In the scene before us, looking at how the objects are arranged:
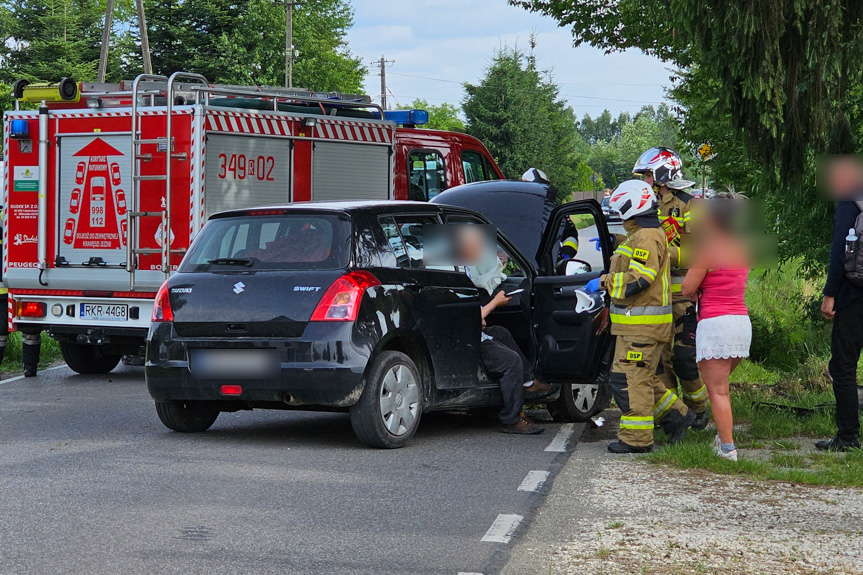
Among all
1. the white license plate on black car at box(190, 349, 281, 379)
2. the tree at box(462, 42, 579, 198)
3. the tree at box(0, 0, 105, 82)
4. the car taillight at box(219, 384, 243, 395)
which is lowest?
A: the car taillight at box(219, 384, 243, 395)

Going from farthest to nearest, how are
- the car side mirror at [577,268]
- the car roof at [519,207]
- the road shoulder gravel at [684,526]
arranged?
the car roof at [519,207], the car side mirror at [577,268], the road shoulder gravel at [684,526]

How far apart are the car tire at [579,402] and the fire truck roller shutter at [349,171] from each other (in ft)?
15.1

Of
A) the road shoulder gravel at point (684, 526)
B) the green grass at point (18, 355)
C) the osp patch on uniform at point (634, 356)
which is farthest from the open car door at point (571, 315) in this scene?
the green grass at point (18, 355)

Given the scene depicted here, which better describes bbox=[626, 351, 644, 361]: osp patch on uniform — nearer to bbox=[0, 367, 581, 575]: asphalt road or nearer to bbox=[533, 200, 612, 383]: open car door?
bbox=[533, 200, 612, 383]: open car door

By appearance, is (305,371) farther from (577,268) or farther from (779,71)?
(779,71)

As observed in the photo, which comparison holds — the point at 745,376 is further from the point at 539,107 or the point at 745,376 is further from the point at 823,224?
the point at 539,107

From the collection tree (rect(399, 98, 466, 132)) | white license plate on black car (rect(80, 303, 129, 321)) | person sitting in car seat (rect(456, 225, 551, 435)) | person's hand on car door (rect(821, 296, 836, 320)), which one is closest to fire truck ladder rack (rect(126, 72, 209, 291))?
white license plate on black car (rect(80, 303, 129, 321))

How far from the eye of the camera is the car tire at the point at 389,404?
7648 mm

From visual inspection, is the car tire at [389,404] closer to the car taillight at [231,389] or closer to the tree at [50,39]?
the car taillight at [231,389]

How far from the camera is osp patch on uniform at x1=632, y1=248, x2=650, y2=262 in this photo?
771 cm

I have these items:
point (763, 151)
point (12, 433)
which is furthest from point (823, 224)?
point (12, 433)

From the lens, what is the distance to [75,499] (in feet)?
20.3

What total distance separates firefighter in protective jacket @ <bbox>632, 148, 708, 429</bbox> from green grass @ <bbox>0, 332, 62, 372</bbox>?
8020mm

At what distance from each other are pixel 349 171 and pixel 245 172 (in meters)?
1.60
